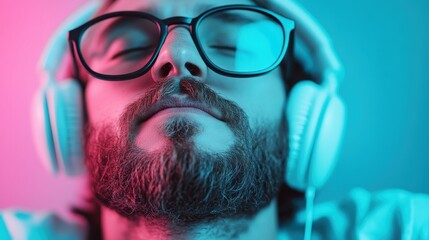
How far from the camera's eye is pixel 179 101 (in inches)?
28.1

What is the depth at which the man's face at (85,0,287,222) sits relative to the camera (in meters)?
0.68

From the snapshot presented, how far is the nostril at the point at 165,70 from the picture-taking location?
0.74 m

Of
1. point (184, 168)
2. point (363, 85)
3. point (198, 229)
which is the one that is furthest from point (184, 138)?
point (363, 85)

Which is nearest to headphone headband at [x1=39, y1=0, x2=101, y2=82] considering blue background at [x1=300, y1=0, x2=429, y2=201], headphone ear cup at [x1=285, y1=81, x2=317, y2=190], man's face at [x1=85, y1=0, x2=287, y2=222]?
man's face at [x1=85, y1=0, x2=287, y2=222]

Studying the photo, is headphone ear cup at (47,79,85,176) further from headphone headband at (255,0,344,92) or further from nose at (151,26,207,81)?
headphone headband at (255,0,344,92)

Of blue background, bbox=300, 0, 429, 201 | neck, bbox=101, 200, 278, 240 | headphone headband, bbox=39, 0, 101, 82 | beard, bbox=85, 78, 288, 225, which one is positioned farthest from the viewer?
blue background, bbox=300, 0, 429, 201

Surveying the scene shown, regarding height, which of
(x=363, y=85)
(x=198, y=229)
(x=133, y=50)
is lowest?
(x=198, y=229)

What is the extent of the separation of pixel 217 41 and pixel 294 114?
212mm

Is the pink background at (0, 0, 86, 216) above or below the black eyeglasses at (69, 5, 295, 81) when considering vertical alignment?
below

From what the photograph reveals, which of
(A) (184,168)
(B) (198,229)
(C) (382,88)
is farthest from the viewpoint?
(C) (382,88)

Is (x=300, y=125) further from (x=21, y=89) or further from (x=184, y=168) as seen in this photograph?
(x=21, y=89)

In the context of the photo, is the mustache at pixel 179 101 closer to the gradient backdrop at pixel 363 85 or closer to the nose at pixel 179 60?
the nose at pixel 179 60

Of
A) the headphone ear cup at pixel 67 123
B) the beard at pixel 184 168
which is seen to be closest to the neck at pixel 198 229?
the beard at pixel 184 168

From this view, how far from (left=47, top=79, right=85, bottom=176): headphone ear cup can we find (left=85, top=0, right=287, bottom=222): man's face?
6 cm
